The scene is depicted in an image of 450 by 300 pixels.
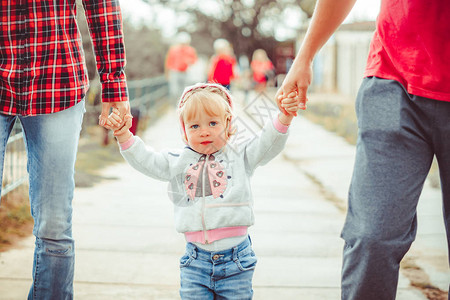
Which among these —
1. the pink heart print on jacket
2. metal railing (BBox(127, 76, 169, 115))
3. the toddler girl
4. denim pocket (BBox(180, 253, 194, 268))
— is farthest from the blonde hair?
metal railing (BBox(127, 76, 169, 115))

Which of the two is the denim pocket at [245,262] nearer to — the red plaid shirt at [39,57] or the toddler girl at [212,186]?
the toddler girl at [212,186]

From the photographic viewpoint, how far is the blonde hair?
2.49 meters

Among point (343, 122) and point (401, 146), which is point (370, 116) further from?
point (343, 122)

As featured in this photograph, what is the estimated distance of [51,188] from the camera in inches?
96.9

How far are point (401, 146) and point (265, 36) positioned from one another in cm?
4419

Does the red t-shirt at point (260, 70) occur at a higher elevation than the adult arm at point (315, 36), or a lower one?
lower

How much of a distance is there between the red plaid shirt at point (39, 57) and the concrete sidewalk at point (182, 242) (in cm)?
95

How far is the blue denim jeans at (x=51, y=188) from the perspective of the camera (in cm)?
244

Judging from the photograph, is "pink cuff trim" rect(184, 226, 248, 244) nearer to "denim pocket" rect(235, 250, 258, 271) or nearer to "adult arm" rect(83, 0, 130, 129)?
"denim pocket" rect(235, 250, 258, 271)

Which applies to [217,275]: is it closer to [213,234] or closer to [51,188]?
[213,234]

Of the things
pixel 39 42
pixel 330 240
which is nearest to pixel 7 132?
pixel 39 42

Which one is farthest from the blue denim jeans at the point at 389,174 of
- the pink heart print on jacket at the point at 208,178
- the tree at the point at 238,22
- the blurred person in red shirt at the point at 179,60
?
the tree at the point at 238,22

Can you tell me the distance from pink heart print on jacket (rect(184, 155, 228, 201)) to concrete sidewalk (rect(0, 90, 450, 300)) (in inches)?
21.2

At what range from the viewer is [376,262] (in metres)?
2.03
